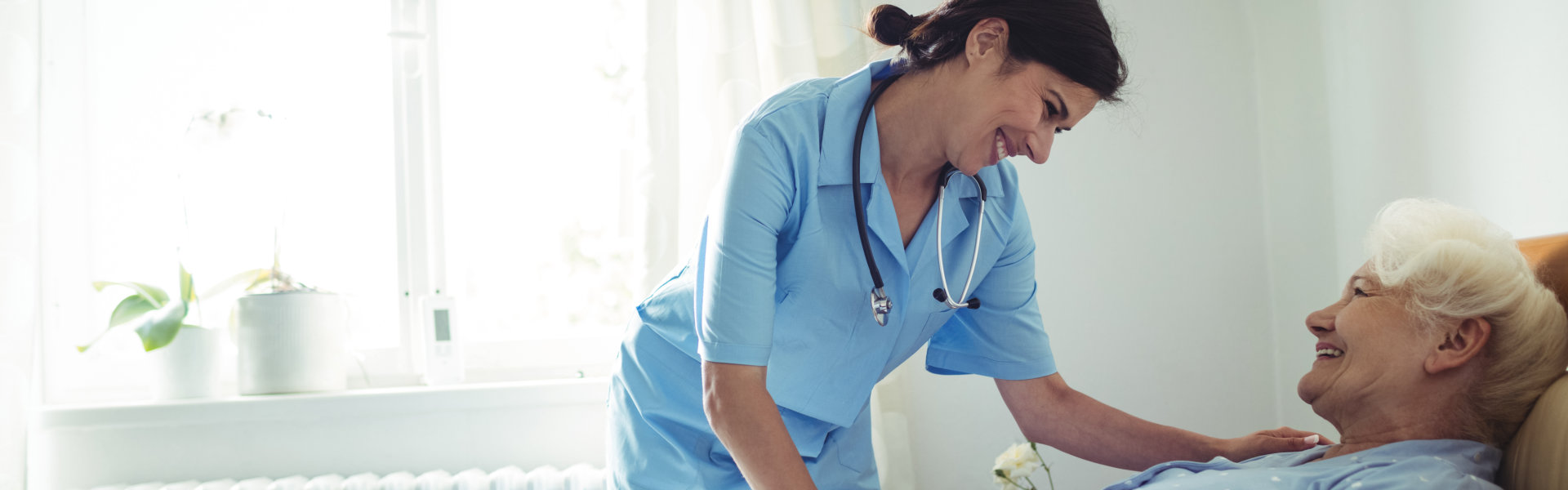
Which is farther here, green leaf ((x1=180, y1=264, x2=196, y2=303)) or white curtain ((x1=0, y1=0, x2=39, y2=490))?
green leaf ((x1=180, y1=264, x2=196, y2=303))

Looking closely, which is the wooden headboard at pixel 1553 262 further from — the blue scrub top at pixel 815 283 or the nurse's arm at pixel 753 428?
the nurse's arm at pixel 753 428

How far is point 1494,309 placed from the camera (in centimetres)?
102

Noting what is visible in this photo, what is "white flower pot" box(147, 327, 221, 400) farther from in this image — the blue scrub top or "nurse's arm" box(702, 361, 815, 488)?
"nurse's arm" box(702, 361, 815, 488)

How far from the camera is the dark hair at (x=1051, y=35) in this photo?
919 mm

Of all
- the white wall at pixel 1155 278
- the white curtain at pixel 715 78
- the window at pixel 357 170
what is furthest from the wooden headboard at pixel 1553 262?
the window at pixel 357 170

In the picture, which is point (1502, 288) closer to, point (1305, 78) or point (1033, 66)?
point (1033, 66)

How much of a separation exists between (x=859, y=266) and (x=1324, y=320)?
65 centimetres

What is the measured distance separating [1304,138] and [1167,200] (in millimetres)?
290

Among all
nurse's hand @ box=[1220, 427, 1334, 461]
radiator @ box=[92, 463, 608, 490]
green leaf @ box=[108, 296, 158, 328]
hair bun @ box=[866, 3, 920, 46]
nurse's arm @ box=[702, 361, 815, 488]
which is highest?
hair bun @ box=[866, 3, 920, 46]

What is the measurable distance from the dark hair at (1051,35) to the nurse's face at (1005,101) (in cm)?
1

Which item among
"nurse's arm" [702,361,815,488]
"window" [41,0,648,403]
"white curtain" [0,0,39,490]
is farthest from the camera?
"window" [41,0,648,403]

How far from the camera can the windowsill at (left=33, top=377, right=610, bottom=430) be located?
1.82m

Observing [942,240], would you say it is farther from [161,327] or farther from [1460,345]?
[161,327]

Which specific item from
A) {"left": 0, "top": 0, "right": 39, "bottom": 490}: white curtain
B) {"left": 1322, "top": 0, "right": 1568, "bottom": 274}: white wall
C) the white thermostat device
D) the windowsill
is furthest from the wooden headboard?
{"left": 0, "top": 0, "right": 39, "bottom": 490}: white curtain
